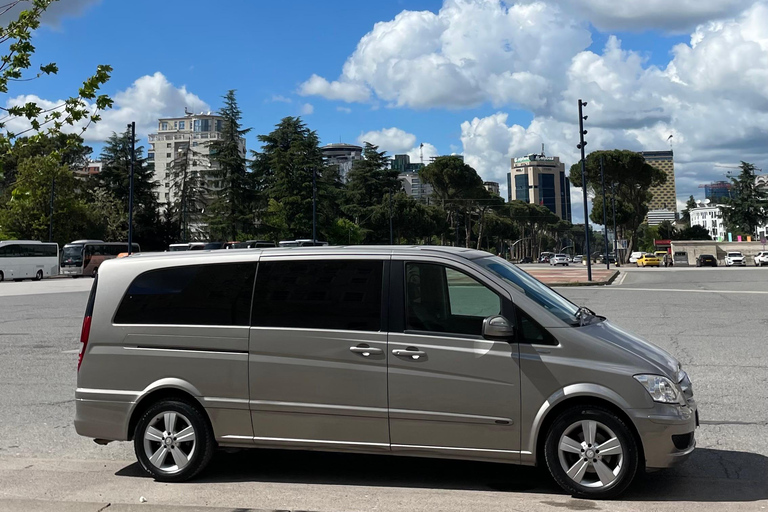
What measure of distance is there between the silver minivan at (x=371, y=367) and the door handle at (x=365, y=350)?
1 cm

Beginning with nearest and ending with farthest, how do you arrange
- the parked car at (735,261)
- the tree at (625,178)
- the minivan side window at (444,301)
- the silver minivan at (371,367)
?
the silver minivan at (371,367), the minivan side window at (444,301), the parked car at (735,261), the tree at (625,178)

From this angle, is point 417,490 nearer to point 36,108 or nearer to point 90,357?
point 90,357

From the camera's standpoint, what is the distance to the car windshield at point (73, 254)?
175 feet

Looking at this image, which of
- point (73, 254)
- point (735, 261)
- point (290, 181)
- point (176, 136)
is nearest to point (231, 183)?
point (290, 181)

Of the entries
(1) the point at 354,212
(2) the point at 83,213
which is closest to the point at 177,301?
(2) the point at 83,213

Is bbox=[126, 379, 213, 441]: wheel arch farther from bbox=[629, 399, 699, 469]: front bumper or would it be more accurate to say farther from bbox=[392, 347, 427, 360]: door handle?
bbox=[629, 399, 699, 469]: front bumper

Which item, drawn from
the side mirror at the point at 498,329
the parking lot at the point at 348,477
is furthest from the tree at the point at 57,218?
the side mirror at the point at 498,329

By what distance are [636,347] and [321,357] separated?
215 cm

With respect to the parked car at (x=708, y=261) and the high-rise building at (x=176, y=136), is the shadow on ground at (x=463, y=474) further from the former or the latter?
the high-rise building at (x=176, y=136)

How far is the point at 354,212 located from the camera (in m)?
80.2

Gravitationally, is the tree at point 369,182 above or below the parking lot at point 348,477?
above

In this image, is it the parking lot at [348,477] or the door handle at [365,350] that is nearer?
the parking lot at [348,477]

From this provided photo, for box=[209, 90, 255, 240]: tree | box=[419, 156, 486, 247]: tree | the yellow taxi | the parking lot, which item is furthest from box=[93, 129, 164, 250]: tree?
the parking lot

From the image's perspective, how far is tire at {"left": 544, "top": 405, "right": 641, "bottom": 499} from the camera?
14.9 ft
